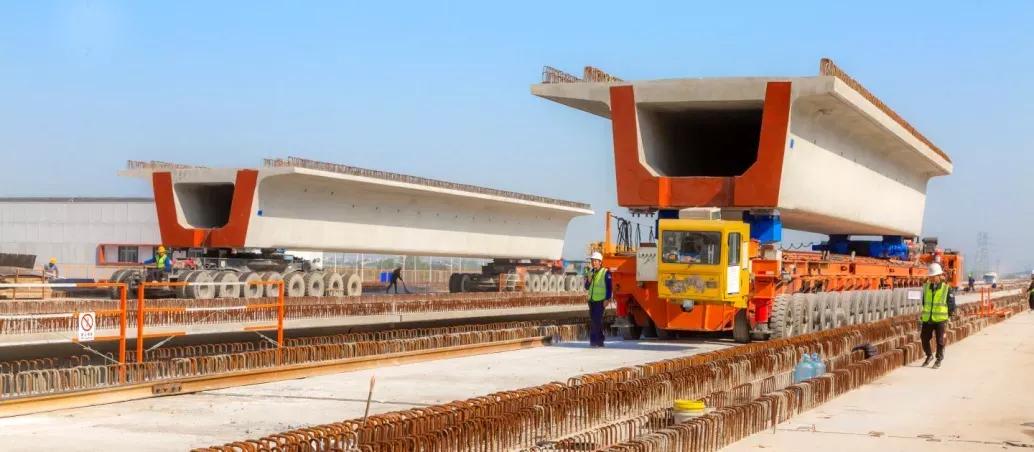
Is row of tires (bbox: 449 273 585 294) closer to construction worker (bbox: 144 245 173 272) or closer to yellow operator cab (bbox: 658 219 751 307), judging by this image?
construction worker (bbox: 144 245 173 272)

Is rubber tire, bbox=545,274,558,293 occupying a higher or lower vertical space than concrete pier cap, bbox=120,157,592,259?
lower

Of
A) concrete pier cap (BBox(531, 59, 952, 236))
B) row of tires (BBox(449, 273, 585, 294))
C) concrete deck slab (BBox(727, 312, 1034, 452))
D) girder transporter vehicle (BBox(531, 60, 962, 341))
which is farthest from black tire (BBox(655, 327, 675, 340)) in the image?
row of tires (BBox(449, 273, 585, 294))

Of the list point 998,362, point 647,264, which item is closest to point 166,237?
point 647,264

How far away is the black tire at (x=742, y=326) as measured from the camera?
72.8 feet

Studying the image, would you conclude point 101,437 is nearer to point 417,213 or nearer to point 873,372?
point 873,372

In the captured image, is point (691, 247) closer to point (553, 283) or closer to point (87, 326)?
point (87, 326)

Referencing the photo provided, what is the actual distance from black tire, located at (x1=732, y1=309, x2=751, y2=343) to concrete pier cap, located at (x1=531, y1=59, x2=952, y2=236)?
270 cm

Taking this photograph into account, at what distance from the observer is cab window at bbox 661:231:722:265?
2016 centimetres

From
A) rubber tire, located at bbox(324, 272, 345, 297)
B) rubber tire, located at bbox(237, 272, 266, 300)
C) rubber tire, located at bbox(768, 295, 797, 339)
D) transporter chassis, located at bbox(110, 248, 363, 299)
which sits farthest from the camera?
rubber tire, located at bbox(324, 272, 345, 297)

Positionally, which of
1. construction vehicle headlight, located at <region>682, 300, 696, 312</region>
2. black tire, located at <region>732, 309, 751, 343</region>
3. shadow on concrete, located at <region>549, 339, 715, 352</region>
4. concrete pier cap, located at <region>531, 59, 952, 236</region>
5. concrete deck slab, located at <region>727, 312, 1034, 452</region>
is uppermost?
concrete pier cap, located at <region>531, 59, 952, 236</region>

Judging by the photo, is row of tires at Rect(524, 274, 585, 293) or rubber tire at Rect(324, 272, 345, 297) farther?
row of tires at Rect(524, 274, 585, 293)

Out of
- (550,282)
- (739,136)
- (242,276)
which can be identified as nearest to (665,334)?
(739,136)

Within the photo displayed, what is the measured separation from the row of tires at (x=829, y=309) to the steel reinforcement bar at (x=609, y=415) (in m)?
4.56

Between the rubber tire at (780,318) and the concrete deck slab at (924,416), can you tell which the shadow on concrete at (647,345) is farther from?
the concrete deck slab at (924,416)
